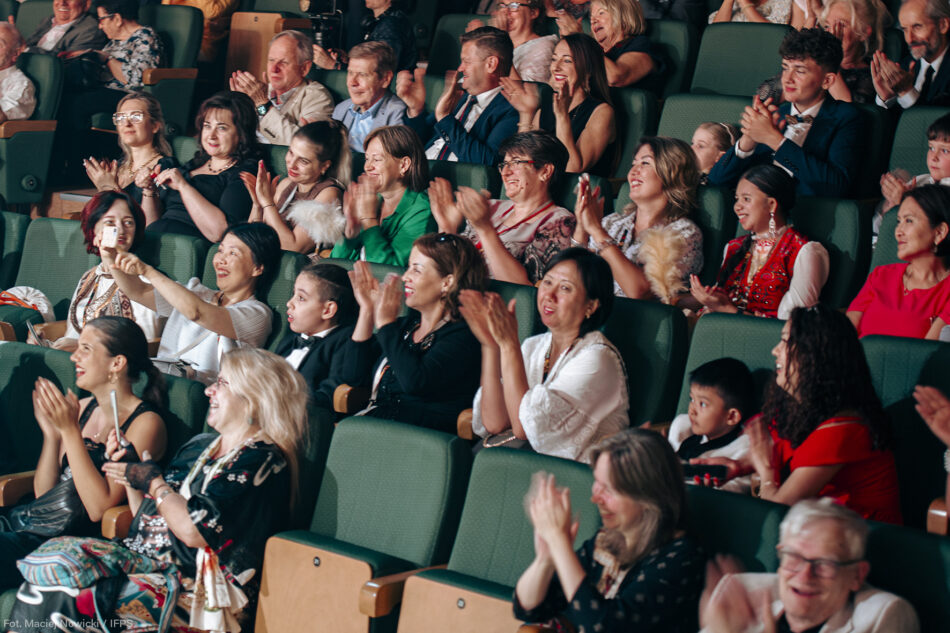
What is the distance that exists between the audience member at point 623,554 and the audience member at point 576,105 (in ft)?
5.33

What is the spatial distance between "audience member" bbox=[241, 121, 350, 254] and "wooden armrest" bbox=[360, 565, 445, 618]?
4.39 ft

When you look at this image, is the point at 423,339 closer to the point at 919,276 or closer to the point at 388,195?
the point at 388,195

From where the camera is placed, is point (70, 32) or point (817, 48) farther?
point (70, 32)

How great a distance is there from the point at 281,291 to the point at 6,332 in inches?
28.0

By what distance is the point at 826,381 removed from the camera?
1741 mm

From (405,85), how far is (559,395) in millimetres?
1751

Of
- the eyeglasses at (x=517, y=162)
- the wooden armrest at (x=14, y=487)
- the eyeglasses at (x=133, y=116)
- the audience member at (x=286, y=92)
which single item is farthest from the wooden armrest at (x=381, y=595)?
the audience member at (x=286, y=92)

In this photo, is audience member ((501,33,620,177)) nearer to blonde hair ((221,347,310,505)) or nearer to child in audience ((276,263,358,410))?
child in audience ((276,263,358,410))

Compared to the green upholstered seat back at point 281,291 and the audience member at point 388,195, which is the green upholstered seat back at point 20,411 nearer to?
the green upholstered seat back at point 281,291

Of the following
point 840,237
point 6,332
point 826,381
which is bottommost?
point 6,332

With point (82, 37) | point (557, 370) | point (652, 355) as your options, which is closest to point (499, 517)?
point (557, 370)

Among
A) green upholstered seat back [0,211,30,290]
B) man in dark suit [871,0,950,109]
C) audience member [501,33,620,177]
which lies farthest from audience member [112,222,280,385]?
man in dark suit [871,0,950,109]

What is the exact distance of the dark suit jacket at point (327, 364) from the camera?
2.38m

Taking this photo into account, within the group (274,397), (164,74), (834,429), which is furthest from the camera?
(164,74)
